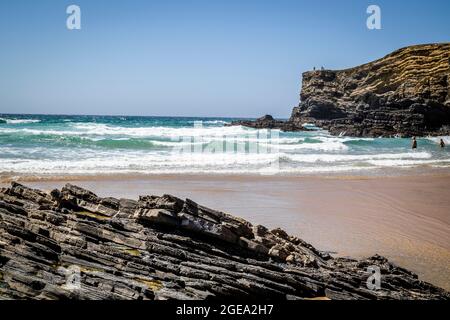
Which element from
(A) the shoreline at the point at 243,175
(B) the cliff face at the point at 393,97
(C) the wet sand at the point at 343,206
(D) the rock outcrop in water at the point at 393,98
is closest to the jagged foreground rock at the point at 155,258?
(C) the wet sand at the point at 343,206

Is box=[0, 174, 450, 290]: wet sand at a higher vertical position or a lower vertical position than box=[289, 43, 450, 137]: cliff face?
lower

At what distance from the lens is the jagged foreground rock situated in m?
5.68

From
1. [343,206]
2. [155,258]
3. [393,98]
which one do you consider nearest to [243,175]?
[343,206]

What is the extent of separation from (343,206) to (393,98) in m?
60.4

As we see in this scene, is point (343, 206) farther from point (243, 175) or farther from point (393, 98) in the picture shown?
point (393, 98)

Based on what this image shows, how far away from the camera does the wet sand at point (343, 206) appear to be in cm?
992

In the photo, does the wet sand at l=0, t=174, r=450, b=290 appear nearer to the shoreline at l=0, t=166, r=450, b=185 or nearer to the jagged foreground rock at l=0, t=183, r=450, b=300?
the shoreline at l=0, t=166, r=450, b=185

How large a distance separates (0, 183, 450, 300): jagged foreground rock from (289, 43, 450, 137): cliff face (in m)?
53.5

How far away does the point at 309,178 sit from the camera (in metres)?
20.1

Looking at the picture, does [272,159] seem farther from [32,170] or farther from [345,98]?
[345,98]

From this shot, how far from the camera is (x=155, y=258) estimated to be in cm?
666

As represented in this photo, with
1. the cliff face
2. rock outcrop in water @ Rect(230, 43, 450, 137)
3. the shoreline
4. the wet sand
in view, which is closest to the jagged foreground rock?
the wet sand

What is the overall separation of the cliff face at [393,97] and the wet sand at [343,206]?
42133 mm
